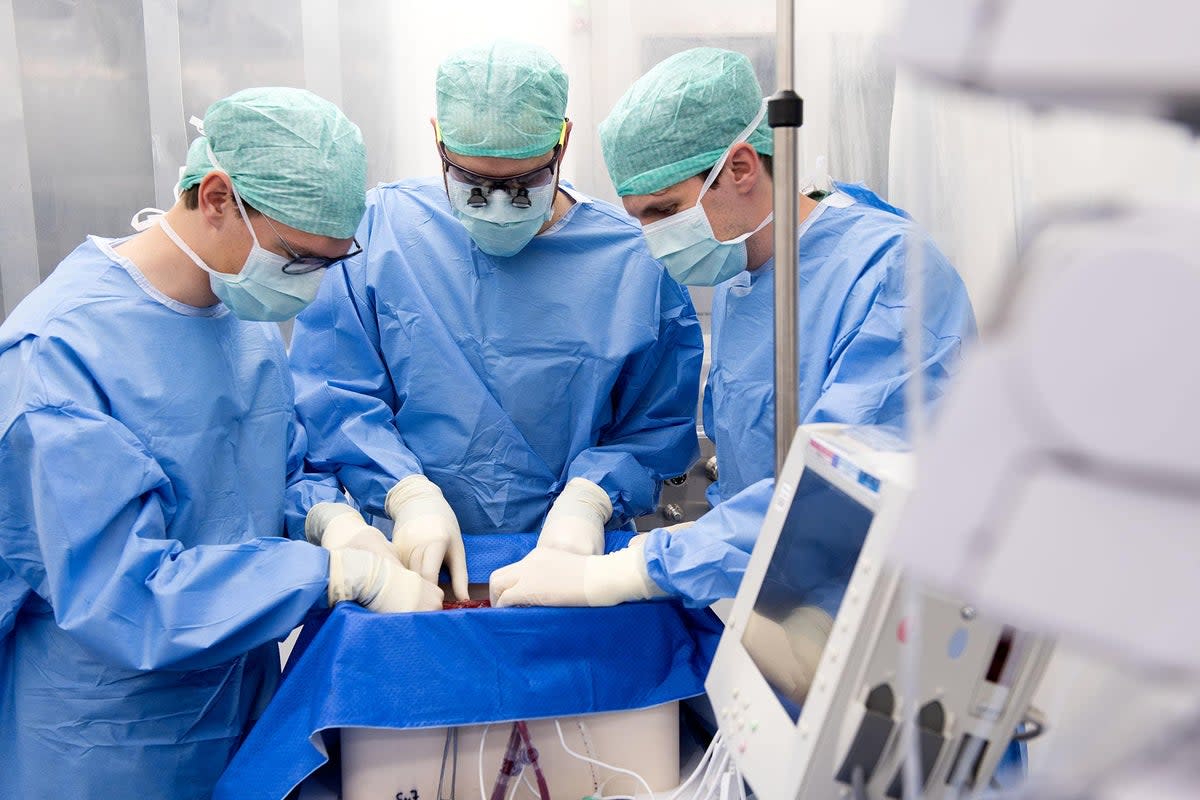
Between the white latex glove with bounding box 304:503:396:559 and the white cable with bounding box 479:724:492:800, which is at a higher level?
the white latex glove with bounding box 304:503:396:559

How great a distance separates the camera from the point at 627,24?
9.27 ft

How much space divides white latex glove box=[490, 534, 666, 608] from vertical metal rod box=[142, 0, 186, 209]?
1843 millimetres

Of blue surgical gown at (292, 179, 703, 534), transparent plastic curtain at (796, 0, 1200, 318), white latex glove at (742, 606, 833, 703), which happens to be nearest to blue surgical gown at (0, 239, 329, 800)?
blue surgical gown at (292, 179, 703, 534)

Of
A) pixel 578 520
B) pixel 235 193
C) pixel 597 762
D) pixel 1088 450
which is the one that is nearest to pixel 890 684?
pixel 1088 450

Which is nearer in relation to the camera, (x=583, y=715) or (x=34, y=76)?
(x=583, y=715)

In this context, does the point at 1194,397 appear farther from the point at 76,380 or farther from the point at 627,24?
the point at 627,24

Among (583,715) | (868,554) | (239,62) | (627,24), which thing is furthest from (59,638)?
(627,24)

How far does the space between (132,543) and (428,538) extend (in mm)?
486

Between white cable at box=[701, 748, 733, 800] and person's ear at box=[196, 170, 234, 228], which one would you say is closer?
white cable at box=[701, 748, 733, 800]

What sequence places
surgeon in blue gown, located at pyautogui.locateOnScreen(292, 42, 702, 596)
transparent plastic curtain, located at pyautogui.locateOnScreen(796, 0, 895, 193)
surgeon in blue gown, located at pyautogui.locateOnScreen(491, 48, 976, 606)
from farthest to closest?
transparent plastic curtain, located at pyautogui.locateOnScreen(796, 0, 895, 193) → surgeon in blue gown, located at pyautogui.locateOnScreen(292, 42, 702, 596) → surgeon in blue gown, located at pyautogui.locateOnScreen(491, 48, 976, 606)

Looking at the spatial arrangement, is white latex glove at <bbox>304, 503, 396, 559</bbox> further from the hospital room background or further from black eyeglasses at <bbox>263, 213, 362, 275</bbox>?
the hospital room background

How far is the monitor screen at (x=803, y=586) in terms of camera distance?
0.99 metres

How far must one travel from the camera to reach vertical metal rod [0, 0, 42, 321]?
108 inches

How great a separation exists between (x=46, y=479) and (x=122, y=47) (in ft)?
5.93
